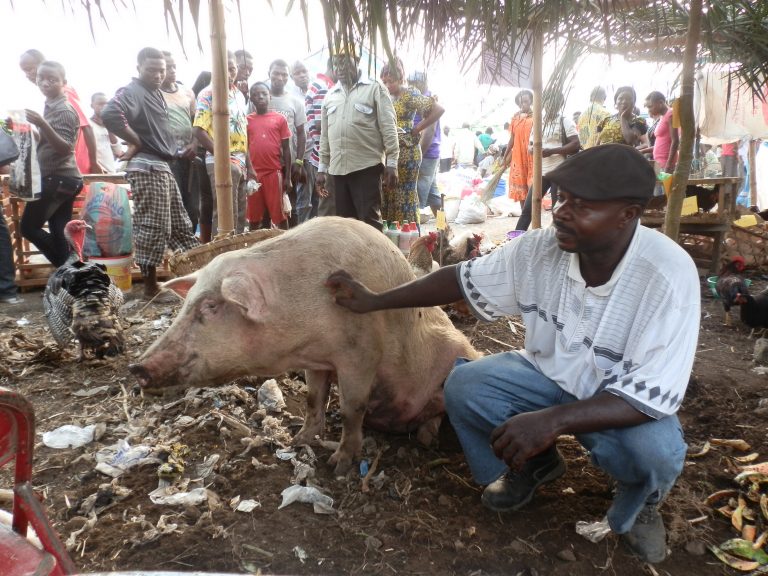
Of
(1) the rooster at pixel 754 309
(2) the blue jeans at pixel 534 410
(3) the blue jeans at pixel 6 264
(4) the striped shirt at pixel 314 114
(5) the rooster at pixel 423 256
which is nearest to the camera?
(2) the blue jeans at pixel 534 410

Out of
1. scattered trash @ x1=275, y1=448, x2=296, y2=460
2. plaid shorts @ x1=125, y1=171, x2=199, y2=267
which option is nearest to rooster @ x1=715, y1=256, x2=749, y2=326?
scattered trash @ x1=275, y1=448, x2=296, y2=460

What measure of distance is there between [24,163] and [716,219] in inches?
303

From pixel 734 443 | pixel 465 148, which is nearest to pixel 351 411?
pixel 734 443

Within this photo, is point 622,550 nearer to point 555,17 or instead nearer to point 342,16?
point 342,16

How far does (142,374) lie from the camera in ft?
8.18

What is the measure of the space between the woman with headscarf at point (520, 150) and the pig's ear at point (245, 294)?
750 cm

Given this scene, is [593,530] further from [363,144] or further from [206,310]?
[363,144]

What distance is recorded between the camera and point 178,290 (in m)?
3.14

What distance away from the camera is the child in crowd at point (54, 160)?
6270 mm

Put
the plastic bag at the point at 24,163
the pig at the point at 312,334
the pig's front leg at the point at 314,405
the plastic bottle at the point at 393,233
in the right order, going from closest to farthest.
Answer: the pig at the point at 312,334
the pig's front leg at the point at 314,405
the plastic bag at the point at 24,163
the plastic bottle at the point at 393,233

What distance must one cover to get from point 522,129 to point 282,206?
4.29 m

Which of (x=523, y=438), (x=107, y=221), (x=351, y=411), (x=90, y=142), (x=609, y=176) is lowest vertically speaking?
(x=351, y=411)

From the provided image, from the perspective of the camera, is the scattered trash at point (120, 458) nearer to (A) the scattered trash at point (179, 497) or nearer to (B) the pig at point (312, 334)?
(A) the scattered trash at point (179, 497)

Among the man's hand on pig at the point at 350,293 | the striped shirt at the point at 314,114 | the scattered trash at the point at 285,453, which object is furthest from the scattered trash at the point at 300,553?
the striped shirt at the point at 314,114
